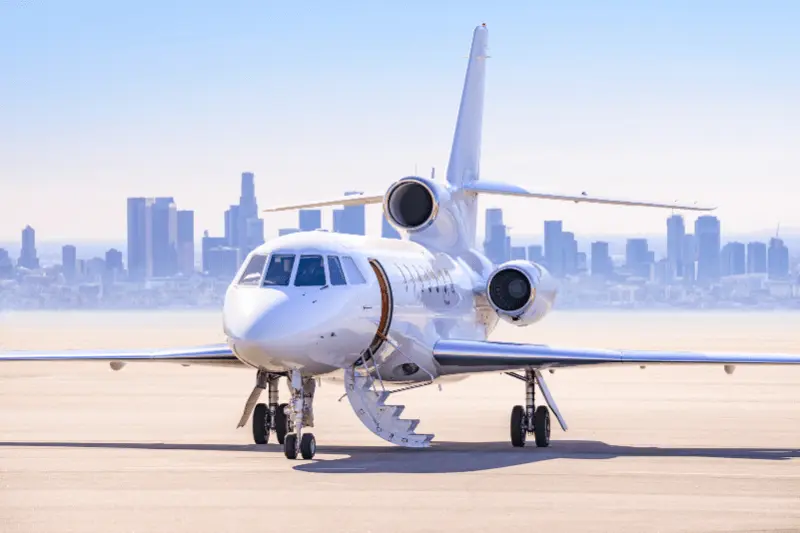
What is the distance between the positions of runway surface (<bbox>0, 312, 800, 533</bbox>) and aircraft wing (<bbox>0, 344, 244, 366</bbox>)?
128 cm

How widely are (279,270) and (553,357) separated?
15.6ft

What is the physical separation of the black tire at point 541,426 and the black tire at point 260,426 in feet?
13.7

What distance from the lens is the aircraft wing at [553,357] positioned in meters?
23.5

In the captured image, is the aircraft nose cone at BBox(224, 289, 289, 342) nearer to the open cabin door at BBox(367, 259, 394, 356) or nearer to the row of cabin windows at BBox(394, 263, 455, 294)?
the open cabin door at BBox(367, 259, 394, 356)

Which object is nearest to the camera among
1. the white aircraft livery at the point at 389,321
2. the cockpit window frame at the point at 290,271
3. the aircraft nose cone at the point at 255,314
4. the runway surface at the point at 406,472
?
the runway surface at the point at 406,472

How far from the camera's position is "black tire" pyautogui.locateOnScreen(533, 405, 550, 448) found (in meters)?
24.9

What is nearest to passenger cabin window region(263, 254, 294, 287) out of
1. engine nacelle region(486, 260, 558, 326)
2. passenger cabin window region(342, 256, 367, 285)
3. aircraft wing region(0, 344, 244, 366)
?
passenger cabin window region(342, 256, 367, 285)

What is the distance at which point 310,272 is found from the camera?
22141mm

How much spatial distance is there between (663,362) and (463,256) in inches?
309

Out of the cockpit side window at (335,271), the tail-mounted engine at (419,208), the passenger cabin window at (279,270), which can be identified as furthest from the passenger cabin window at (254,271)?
the tail-mounted engine at (419,208)

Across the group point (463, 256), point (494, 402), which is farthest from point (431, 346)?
point (494, 402)

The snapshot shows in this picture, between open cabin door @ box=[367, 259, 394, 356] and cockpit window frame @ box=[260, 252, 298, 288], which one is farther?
open cabin door @ box=[367, 259, 394, 356]

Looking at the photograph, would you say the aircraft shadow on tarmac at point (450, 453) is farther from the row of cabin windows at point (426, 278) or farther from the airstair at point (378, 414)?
the row of cabin windows at point (426, 278)

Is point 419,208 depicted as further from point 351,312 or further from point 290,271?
point 290,271
